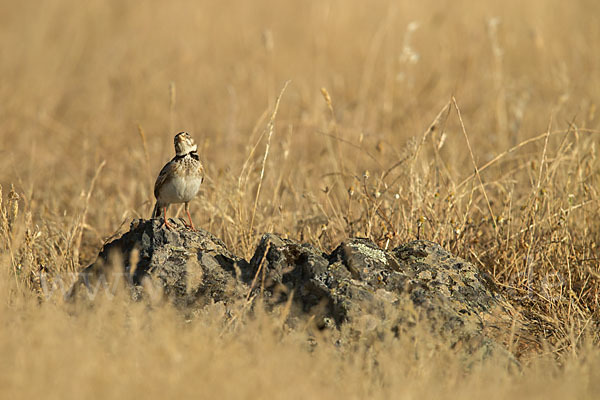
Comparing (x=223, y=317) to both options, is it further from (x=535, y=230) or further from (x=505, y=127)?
(x=505, y=127)

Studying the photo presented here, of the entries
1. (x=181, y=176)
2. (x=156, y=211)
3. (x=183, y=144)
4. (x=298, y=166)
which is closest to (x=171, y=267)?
(x=181, y=176)

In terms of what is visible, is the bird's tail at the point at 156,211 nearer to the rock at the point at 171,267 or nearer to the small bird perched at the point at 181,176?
the small bird perched at the point at 181,176

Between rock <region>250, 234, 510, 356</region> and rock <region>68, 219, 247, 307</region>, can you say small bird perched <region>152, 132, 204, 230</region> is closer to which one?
rock <region>68, 219, 247, 307</region>

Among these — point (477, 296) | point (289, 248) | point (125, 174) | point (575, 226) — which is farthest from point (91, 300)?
point (125, 174)

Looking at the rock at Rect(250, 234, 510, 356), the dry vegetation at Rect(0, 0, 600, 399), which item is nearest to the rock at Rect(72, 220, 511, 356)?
the rock at Rect(250, 234, 510, 356)

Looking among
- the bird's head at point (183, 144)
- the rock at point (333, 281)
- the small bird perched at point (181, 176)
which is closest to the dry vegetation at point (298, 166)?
the rock at point (333, 281)

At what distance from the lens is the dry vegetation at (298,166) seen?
308 cm

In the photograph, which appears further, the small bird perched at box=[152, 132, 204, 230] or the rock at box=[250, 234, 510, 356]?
the small bird perched at box=[152, 132, 204, 230]

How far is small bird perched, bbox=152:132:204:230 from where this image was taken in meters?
4.30

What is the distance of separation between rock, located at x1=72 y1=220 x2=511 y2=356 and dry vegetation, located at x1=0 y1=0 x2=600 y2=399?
0.61 ft

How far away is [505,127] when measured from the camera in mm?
7891

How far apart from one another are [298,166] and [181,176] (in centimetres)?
284

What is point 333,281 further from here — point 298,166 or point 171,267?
point 298,166

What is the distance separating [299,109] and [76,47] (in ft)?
11.8
